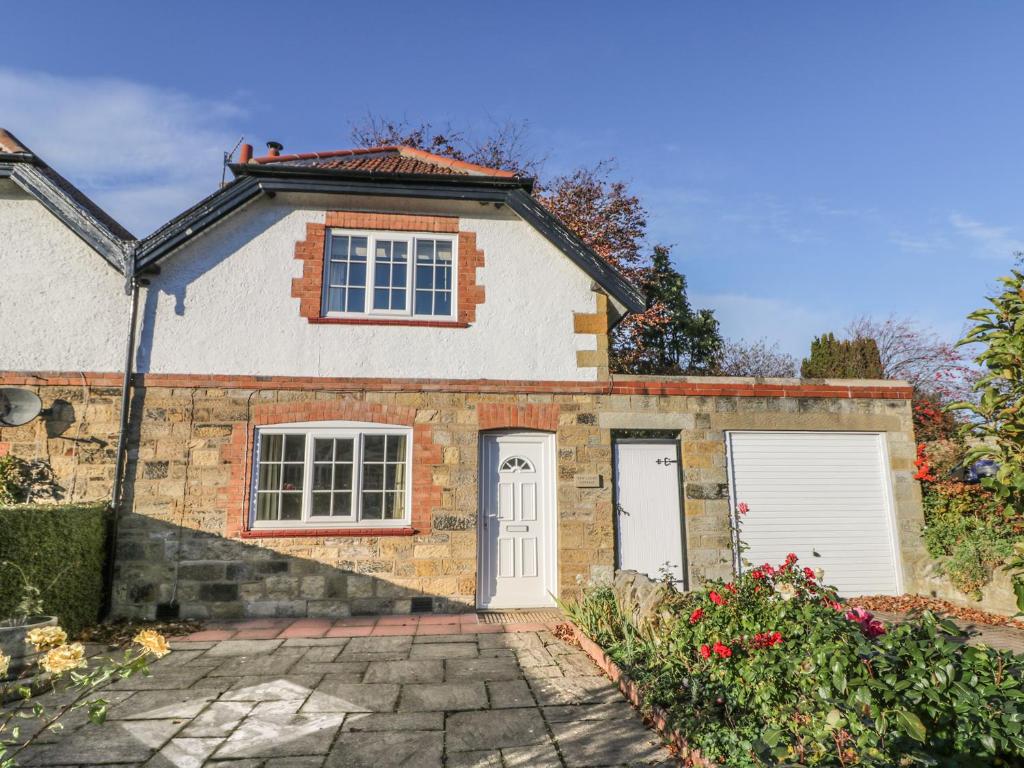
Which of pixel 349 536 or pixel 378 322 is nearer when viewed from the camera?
pixel 349 536

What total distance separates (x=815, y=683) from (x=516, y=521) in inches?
206

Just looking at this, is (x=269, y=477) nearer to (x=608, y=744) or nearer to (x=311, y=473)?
(x=311, y=473)

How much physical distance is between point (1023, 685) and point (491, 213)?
789 cm

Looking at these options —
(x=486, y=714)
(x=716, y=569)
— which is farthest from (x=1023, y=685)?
(x=716, y=569)

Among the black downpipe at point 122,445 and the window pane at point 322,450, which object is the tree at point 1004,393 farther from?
the black downpipe at point 122,445

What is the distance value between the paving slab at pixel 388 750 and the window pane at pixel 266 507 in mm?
4284

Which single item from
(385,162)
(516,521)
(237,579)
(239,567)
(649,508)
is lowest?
(237,579)

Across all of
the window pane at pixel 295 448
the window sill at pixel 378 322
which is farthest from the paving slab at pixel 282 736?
the window sill at pixel 378 322

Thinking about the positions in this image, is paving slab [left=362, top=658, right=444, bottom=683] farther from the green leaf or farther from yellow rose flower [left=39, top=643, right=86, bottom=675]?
the green leaf

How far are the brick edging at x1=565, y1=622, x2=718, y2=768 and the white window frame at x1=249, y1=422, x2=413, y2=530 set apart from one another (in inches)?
116

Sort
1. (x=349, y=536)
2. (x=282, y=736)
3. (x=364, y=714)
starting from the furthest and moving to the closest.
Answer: (x=349, y=536)
(x=364, y=714)
(x=282, y=736)

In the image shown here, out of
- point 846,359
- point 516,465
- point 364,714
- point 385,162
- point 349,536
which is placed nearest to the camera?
point 364,714

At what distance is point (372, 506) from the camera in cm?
801

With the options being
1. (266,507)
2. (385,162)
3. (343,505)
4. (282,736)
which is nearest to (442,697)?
(282,736)
